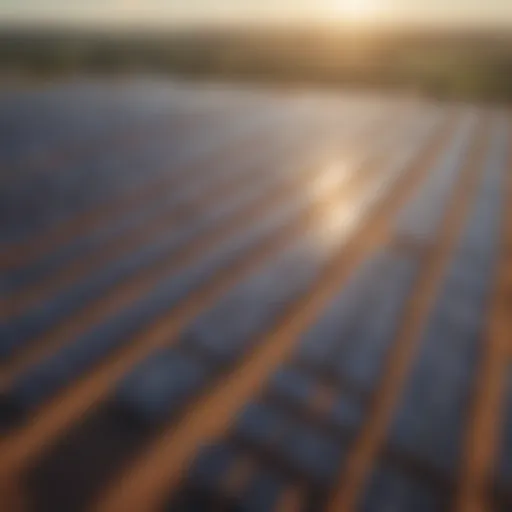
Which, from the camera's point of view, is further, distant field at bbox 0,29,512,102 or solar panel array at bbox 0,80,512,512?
distant field at bbox 0,29,512,102

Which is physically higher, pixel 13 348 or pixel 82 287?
pixel 82 287

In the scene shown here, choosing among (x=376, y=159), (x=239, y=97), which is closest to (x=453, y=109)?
(x=239, y=97)

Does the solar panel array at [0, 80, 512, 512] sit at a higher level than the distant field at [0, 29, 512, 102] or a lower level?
lower

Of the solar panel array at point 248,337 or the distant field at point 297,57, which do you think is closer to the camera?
the solar panel array at point 248,337

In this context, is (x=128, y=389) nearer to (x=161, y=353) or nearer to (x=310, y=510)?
(x=161, y=353)

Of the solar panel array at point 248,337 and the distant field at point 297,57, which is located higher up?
the distant field at point 297,57
